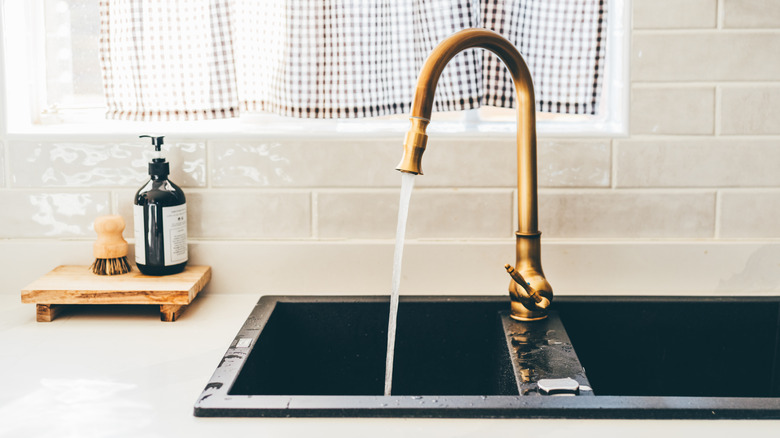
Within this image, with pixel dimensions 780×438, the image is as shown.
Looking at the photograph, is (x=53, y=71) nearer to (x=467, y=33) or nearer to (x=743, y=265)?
(x=467, y=33)

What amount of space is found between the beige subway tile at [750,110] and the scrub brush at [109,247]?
1114mm

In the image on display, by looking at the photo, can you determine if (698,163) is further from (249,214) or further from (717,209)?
(249,214)

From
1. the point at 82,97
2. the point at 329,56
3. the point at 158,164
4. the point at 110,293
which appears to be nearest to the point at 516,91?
the point at 329,56

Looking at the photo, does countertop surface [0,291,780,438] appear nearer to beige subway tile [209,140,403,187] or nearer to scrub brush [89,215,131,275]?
scrub brush [89,215,131,275]

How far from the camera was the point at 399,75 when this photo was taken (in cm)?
123

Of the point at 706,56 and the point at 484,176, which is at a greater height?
the point at 706,56

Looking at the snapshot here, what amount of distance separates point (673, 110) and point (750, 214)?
248 mm

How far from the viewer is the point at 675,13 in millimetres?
1235

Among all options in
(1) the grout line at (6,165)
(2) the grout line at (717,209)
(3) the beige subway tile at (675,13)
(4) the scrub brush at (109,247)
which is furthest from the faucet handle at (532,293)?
(1) the grout line at (6,165)

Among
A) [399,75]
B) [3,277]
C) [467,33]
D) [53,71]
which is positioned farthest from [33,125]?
[467,33]

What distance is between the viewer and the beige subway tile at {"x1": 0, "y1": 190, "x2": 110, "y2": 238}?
4.25 ft

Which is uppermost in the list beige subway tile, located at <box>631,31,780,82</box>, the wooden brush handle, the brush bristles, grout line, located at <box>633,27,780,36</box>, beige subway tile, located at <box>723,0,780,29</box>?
beige subway tile, located at <box>723,0,780,29</box>

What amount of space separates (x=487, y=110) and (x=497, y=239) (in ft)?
0.88

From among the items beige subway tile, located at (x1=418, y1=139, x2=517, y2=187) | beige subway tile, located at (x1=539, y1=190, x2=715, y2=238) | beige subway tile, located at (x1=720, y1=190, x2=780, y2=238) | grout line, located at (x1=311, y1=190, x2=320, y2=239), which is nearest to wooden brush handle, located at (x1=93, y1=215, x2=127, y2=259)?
grout line, located at (x1=311, y1=190, x2=320, y2=239)
